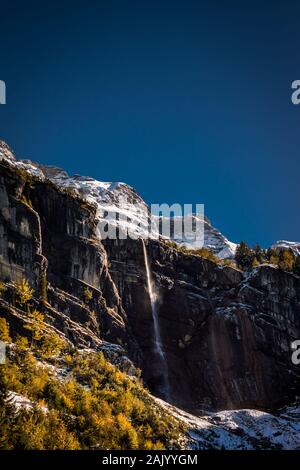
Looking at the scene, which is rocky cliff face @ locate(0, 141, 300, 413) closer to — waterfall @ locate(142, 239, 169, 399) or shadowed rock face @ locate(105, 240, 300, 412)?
shadowed rock face @ locate(105, 240, 300, 412)

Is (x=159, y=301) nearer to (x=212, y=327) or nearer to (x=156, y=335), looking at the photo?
(x=156, y=335)

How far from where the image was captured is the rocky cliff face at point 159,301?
7725 cm

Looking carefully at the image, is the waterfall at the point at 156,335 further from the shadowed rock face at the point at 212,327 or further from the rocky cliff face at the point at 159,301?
the shadowed rock face at the point at 212,327

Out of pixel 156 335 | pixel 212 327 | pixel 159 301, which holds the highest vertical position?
pixel 159 301

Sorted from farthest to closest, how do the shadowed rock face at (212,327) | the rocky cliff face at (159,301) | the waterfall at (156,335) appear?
the shadowed rock face at (212,327)
the waterfall at (156,335)
the rocky cliff face at (159,301)

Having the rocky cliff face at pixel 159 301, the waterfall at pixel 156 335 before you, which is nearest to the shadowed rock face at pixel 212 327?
the rocky cliff face at pixel 159 301

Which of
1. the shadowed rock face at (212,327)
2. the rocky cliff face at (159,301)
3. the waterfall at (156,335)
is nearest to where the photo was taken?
the rocky cliff face at (159,301)

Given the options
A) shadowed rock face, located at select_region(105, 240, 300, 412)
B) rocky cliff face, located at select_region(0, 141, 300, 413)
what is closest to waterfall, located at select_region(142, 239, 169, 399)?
rocky cliff face, located at select_region(0, 141, 300, 413)

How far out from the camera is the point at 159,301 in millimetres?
96375

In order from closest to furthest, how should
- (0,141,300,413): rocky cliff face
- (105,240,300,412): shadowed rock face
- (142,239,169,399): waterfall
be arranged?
1. (0,141,300,413): rocky cliff face
2. (142,239,169,399): waterfall
3. (105,240,300,412): shadowed rock face

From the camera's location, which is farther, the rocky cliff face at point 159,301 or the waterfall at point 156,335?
the waterfall at point 156,335

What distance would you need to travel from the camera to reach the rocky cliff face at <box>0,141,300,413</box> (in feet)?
253

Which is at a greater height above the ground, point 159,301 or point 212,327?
point 159,301

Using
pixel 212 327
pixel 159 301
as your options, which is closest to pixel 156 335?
pixel 159 301
